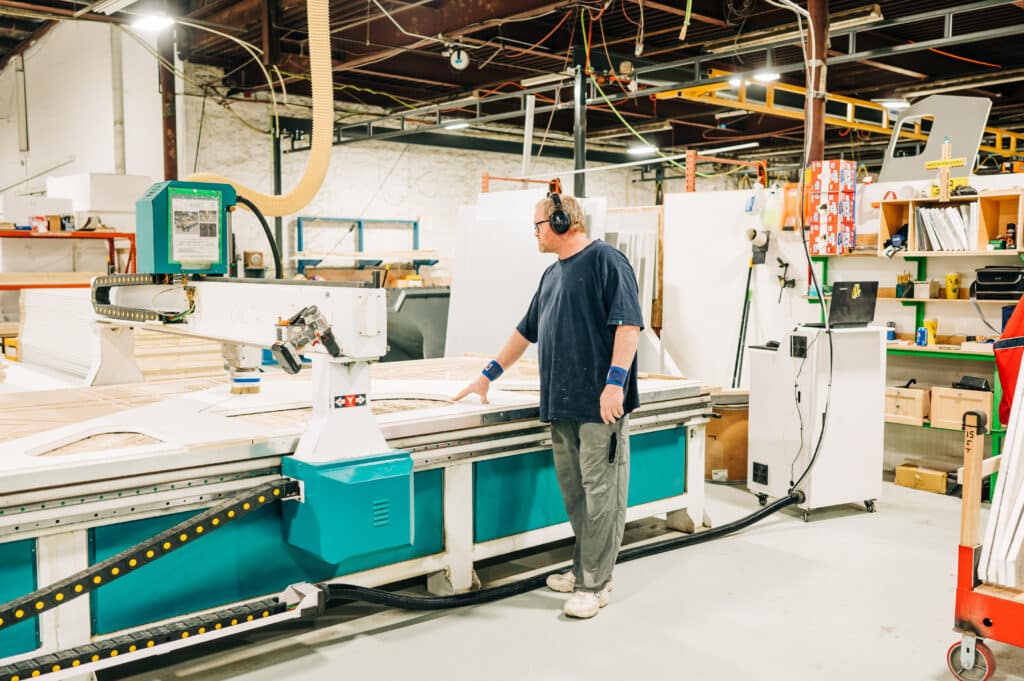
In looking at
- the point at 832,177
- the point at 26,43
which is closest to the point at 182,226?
the point at 832,177

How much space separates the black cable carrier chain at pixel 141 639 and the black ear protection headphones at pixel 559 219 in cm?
163

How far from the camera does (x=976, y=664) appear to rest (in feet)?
8.95

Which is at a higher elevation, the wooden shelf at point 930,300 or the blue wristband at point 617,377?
the wooden shelf at point 930,300

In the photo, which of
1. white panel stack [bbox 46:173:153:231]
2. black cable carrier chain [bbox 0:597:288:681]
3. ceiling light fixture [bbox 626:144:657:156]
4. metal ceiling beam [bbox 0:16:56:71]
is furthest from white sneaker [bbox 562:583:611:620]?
ceiling light fixture [bbox 626:144:657:156]

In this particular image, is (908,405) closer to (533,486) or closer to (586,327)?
Answer: (533,486)

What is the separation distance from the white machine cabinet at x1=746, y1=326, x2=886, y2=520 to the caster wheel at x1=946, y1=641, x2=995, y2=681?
1821 mm

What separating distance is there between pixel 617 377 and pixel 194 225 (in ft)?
4.94

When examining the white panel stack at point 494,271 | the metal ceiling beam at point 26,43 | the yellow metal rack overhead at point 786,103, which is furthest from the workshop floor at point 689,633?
the metal ceiling beam at point 26,43

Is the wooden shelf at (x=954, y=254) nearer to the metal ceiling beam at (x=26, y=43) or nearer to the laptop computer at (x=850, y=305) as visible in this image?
the laptop computer at (x=850, y=305)

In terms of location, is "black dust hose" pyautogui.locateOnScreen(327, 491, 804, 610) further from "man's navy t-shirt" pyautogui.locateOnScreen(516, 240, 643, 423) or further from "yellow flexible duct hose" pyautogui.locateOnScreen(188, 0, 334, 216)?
"yellow flexible duct hose" pyautogui.locateOnScreen(188, 0, 334, 216)

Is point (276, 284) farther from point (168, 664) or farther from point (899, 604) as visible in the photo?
point (899, 604)

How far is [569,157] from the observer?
16.1 meters

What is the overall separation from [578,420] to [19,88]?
13539 millimetres

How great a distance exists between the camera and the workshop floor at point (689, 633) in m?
2.85
